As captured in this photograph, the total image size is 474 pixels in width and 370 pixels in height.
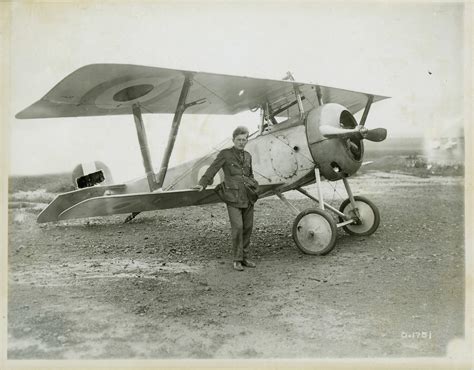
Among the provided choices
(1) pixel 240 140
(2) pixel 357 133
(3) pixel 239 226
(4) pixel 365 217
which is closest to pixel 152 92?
(1) pixel 240 140

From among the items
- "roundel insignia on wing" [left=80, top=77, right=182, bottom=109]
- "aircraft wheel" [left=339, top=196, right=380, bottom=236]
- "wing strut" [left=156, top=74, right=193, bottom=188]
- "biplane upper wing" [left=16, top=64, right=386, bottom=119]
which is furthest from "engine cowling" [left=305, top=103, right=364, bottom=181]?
"roundel insignia on wing" [left=80, top=77, right=182, bottom=109]

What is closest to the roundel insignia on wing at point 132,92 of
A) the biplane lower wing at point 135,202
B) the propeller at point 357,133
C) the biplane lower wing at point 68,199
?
the biplane lower wing at point 135,202

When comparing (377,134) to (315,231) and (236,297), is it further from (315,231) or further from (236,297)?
(236,297)

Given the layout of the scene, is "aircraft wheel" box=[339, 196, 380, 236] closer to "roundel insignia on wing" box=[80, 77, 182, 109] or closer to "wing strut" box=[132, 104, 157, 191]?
"wing strut" box=[132, 104, 157, 191]

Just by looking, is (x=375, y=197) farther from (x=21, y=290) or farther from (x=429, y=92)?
(x=21, y=290)

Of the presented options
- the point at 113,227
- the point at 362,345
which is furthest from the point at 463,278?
the point at 113,227
